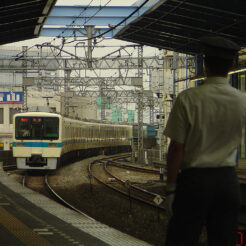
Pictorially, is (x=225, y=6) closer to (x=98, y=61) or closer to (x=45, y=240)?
(x=45, y=240)

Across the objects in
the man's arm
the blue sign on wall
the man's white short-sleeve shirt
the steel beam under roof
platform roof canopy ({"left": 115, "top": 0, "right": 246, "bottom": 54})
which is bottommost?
the man's arm

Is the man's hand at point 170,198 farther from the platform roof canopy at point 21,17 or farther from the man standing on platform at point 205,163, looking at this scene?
the platform roof canopy at point 21,17

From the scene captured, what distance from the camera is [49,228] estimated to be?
7.09 m

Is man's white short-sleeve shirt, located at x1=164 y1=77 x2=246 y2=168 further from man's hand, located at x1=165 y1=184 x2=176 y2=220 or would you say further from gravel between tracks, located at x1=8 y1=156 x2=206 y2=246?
gravel between tracks, located at x1=8 y1=156 x2=206 y2=246

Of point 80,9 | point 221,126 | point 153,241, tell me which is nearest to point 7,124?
point 80,9

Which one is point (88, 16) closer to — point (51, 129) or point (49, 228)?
point (51, 129)

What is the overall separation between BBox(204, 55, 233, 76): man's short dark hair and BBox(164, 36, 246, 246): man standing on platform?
5 centimetres

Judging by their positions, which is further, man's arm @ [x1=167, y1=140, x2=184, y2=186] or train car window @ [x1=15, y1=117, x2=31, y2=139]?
train car window @ [x1=15, y1=117, x2=31, y2=139]

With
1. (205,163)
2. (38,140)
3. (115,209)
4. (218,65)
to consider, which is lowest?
(115,209)

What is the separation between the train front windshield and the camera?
20.2 m

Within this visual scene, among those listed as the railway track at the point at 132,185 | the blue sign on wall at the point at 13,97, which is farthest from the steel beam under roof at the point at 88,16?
the blue sign on wall at the point at 13,97

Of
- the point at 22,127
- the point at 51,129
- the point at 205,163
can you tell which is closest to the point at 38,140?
the point at 51,129

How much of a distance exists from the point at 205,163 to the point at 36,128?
1797 cm

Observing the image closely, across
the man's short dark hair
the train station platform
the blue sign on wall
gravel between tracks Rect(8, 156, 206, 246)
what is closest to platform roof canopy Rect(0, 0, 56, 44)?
the train station platform
